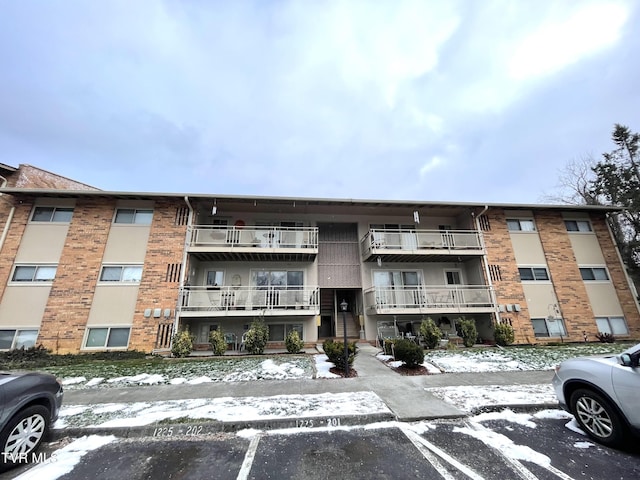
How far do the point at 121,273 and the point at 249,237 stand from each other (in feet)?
18.4

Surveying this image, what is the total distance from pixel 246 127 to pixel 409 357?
52.3 ft

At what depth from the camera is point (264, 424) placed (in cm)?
393

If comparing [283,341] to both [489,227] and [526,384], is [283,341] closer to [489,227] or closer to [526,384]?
[526,384]

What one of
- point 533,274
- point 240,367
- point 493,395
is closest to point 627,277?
point 533,274

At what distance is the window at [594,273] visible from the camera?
12.7m

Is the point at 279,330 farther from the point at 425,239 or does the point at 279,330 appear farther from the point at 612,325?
the point at 612,325

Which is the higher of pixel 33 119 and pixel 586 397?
pixel 33 119

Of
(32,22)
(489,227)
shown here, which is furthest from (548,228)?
(32,22)

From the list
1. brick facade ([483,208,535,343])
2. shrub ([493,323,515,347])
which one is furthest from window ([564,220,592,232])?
shrub ([493,323,515,347])

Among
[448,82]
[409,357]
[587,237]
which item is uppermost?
[448,82]

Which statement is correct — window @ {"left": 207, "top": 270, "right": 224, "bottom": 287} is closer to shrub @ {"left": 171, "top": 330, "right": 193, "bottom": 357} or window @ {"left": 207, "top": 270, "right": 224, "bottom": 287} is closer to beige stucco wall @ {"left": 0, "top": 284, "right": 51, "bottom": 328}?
shrub @ {"left": 171, "top": 330, "right": 193, "bottom": 357}

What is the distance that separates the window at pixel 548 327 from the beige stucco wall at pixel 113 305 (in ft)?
57.5

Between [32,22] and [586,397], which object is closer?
[586,397]

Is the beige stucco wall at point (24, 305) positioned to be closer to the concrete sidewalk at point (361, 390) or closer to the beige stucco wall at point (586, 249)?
the concrete sidewalk at point (361, 390)
